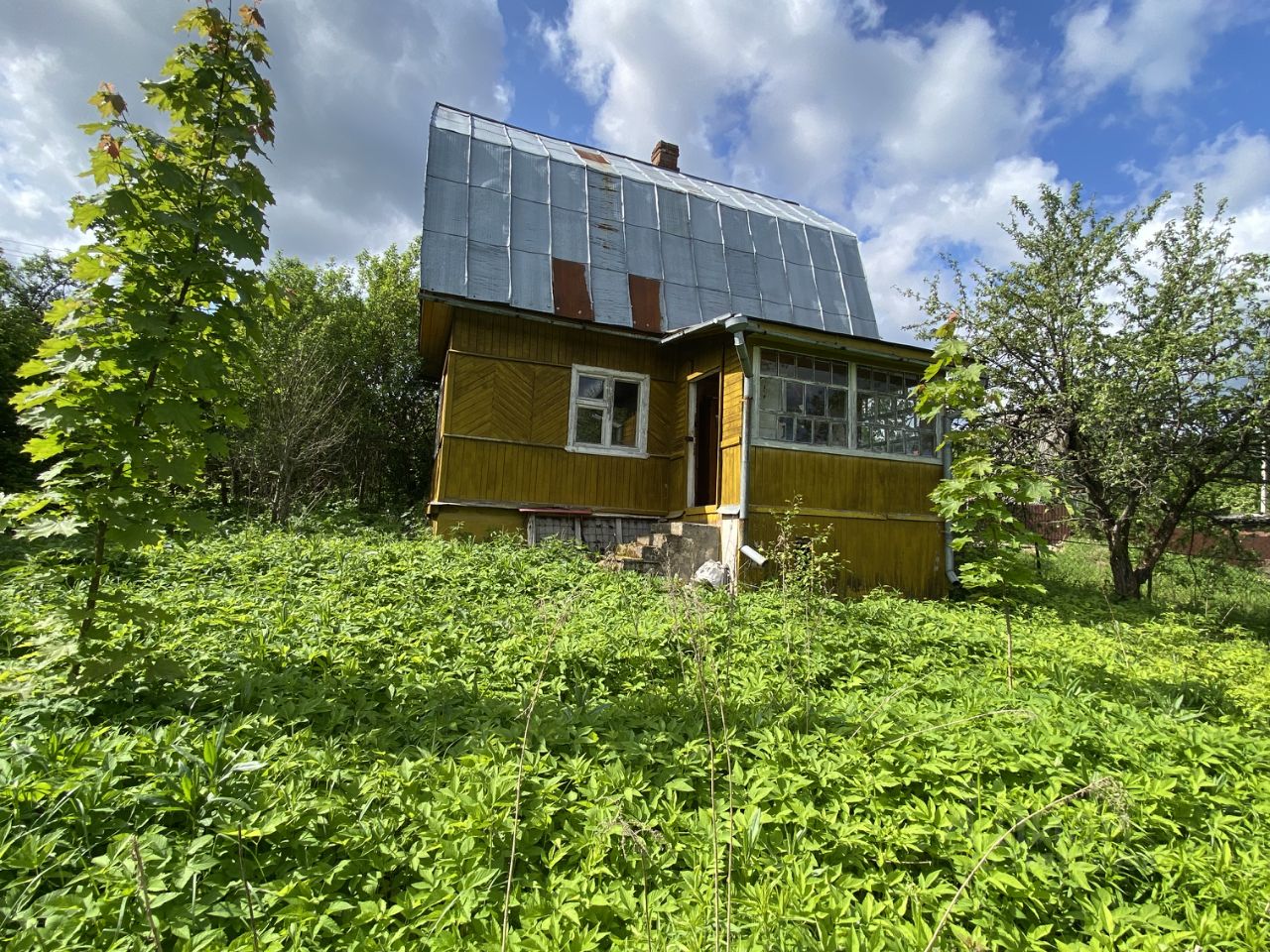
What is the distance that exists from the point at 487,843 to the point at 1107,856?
7.96 ft

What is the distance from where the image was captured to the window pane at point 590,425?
10.4 meters

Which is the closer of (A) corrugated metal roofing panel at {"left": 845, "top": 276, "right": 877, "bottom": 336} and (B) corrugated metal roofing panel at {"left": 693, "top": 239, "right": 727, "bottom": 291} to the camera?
(B) corrugated metal roofing panel at {"left": 693, "top": 239, "right": 727, "bottom": 291}

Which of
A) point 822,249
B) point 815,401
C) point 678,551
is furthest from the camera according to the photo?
point 822,249

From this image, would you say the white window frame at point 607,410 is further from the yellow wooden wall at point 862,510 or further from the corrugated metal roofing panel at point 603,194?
the corrugated metal roofing panel at point 603,194

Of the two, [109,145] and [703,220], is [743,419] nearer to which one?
[703,220]

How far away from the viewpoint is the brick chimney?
15.5 metres

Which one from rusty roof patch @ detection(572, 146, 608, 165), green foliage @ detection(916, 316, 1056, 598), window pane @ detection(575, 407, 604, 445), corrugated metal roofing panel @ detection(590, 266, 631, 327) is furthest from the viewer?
rusty roof patch @ detection(572, 146, 608, 165)

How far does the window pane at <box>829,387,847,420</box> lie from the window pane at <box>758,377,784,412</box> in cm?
94

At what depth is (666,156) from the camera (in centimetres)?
1552

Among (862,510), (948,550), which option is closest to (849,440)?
(862,510)

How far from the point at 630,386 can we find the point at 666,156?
27.2 feet

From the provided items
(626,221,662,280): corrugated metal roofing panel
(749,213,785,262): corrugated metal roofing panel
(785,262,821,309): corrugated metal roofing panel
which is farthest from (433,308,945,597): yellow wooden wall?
(749,213,785,262): corrugated metal roofing panel

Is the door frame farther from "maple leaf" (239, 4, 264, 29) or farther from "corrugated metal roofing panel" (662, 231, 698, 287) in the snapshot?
"maple leaf" (239, 4, 264, 29)

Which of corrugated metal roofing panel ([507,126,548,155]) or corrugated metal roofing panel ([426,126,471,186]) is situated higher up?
corrugated metal roofing panel ([507,126,548,155])
